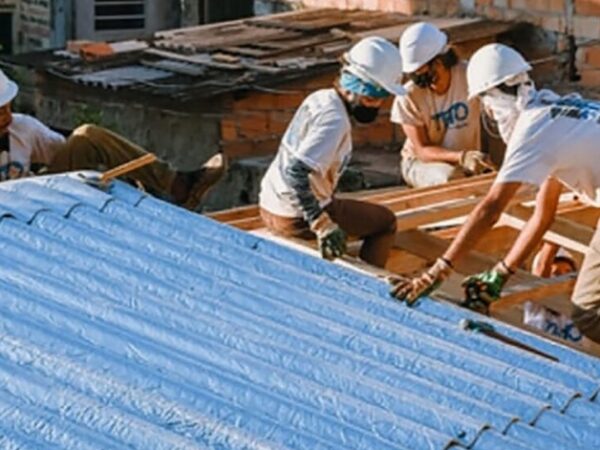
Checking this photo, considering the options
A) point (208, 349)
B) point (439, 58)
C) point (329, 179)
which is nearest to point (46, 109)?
point (439, 58)

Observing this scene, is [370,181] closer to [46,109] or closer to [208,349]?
[46,109]

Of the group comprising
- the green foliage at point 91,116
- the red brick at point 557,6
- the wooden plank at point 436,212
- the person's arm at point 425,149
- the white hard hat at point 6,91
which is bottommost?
the green foliage at point 91,116

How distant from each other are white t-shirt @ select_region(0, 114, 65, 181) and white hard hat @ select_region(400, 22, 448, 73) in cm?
165

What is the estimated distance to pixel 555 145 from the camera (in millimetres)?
Answer: 7094

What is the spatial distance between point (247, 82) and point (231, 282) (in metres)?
6.65

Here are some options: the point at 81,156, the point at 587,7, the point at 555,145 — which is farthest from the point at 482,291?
the point at 587,7

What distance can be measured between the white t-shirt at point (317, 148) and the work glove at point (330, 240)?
231 mm

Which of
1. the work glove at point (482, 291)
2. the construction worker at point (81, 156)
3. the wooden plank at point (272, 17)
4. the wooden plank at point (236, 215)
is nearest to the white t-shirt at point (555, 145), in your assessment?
the work glove at point (482, 291)

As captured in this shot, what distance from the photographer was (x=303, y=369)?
18.5 ft

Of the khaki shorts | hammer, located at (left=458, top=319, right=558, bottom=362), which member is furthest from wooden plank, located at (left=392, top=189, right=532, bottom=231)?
hammer, located at (left=458, top=319, right=558, bottom=362)

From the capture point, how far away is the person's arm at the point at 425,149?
31.1 ft

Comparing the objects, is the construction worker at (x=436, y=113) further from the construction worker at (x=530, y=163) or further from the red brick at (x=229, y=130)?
the red brick at (x=229, y=130)

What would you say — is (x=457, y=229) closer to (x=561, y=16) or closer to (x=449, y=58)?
(x=449, y=58)

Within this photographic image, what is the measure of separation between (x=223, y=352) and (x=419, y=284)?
101cm
